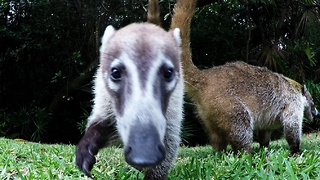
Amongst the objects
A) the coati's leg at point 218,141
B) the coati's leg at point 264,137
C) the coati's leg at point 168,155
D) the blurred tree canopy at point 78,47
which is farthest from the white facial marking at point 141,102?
the blurred tree canopy at point 78,47

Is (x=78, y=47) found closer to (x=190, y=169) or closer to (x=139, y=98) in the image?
(x=190, y=169)

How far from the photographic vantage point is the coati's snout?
1868 mm

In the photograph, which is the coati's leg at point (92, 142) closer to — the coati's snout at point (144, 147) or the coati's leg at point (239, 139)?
the coati's snout at point (144, 147)

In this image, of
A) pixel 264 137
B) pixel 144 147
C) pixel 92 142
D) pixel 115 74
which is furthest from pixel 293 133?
pixel 144 147

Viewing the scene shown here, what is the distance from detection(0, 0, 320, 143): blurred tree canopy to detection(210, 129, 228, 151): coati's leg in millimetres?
3963

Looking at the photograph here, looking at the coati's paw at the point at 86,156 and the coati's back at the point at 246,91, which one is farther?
the coati's back at the point at 246,91

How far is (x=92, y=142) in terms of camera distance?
9.11 feet

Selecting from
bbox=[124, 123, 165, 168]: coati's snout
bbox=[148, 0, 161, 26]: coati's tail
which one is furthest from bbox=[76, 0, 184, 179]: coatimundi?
bbox=[148, 0, 161, 26]: coati's tail

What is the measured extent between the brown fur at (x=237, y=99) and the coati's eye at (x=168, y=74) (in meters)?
2.09

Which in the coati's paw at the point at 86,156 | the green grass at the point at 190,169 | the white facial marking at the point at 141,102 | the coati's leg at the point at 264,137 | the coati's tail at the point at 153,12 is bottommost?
the coati's leg at the point at 264,137

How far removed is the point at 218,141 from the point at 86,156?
2364 mm

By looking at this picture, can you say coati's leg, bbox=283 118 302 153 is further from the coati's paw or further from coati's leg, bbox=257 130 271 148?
the coati's paw

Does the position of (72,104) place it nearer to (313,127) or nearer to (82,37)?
(82,37)

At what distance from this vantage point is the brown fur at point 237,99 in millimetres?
4453
